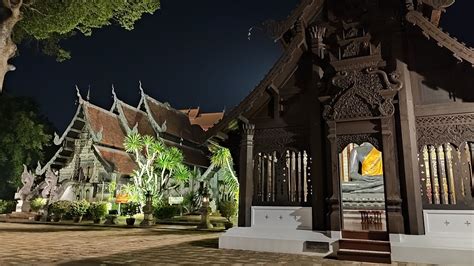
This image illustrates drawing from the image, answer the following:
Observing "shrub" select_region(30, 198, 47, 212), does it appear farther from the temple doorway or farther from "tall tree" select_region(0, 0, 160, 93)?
the temple doorway

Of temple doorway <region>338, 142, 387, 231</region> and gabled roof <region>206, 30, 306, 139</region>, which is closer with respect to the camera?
gabled roof <region>206, 30, 306, 139</region>

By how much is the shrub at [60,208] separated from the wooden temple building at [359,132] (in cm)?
1362

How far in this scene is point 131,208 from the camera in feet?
62.1

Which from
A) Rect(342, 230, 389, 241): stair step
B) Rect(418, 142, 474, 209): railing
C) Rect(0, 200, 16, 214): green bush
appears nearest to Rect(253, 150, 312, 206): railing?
Rect(342, 230, 389, 241): stair step

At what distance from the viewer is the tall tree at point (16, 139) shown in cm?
2278

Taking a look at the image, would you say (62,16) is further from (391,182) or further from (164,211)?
(164,211)

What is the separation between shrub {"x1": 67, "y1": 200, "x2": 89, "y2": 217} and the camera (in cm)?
1712

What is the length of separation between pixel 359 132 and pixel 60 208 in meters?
16.8

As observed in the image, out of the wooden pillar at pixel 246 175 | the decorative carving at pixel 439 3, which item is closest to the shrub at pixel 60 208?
the wooden pillar at pixel 246 175

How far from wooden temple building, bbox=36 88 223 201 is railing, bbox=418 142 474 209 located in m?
18.1

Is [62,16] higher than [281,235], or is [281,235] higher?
[62,16]

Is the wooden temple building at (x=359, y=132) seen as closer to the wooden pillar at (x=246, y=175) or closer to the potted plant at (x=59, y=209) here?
the wooden pillar at (x=246, y=175)

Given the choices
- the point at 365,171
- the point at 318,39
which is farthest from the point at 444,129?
the point at 365,171

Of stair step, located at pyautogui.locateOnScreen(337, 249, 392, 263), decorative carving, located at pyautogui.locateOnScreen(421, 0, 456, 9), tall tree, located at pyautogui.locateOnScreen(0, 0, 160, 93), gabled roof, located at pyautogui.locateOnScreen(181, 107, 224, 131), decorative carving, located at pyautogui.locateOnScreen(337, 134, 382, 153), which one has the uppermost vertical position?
gabled roof, located at pyautogui.locateOnScreen(181, 107, 224, 131)
